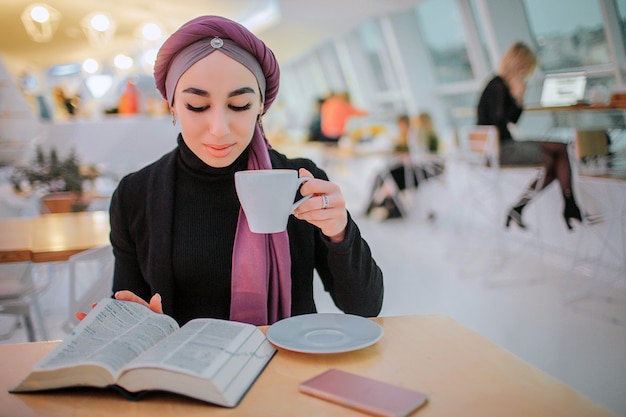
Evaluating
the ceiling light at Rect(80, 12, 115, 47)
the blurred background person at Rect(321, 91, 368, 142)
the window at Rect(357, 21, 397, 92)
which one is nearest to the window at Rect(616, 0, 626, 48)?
the blurred background person at Rect(321, 91, 368, 142)

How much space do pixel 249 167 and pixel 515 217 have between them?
11.9 feet

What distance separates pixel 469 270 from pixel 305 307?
3.26 meters

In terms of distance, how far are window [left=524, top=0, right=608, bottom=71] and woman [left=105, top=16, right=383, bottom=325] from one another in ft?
11.3

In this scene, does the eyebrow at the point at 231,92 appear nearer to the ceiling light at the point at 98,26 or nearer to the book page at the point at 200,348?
the book page at the point at 200,348

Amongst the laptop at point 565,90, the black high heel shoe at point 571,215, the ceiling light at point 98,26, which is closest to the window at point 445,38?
the laptop at point 565,90

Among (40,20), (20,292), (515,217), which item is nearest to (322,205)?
(20,292)

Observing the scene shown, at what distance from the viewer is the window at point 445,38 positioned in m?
6.54

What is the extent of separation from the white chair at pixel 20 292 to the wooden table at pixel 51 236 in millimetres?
151

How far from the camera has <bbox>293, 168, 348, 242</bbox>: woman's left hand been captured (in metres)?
A: 1.02

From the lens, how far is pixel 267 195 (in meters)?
0.92

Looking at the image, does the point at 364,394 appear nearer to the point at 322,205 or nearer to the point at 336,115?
the point at 322,205

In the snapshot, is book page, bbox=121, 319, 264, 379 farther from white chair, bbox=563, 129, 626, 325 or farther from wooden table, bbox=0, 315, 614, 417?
white chair, bbox=563, 129, 626, 325

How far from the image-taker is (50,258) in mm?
2043

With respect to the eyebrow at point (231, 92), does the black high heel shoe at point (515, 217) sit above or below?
below
